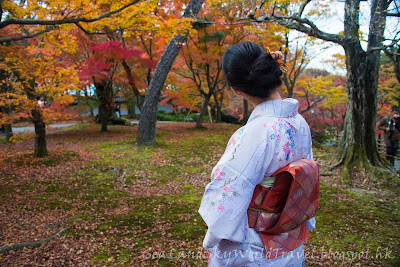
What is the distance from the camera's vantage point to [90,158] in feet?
25.8

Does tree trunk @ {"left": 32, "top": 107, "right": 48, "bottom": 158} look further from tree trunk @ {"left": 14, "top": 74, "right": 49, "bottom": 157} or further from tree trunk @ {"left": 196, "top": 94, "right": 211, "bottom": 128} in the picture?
tree trunk @ {"left": 196, "top": 94, "right": 211, "bottom": 128}

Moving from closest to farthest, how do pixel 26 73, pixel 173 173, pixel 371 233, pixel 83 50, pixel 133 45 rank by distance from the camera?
pixel 371 233, pixel 26 73, pixel 173 173, pixel 83 50, pixel 133 45

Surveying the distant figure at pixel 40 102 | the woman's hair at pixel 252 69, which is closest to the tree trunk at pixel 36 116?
the distant figure at pixel 40 102

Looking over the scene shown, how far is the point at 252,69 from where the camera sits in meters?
1.32

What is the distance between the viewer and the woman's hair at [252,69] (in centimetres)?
131

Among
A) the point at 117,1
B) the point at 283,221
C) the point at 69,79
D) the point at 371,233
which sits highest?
the point at 117,1

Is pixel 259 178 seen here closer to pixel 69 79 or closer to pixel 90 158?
pixel 69 79

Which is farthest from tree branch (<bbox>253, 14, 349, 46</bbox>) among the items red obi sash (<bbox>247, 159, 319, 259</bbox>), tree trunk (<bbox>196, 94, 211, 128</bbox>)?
tree trunk (<bbox>196, 94, 211, 128</bbox>)

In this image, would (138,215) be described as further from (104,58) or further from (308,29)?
(104,58)

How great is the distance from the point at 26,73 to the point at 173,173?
3.99 m

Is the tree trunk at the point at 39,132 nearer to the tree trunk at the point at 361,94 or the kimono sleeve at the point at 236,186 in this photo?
the kimono sleeve at the point at 236,186

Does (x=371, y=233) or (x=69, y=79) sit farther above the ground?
(x=69, y=79)

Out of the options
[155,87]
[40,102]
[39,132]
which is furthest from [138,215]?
[155,87]

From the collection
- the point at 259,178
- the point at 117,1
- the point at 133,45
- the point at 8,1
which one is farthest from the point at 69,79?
the point at 259,178
